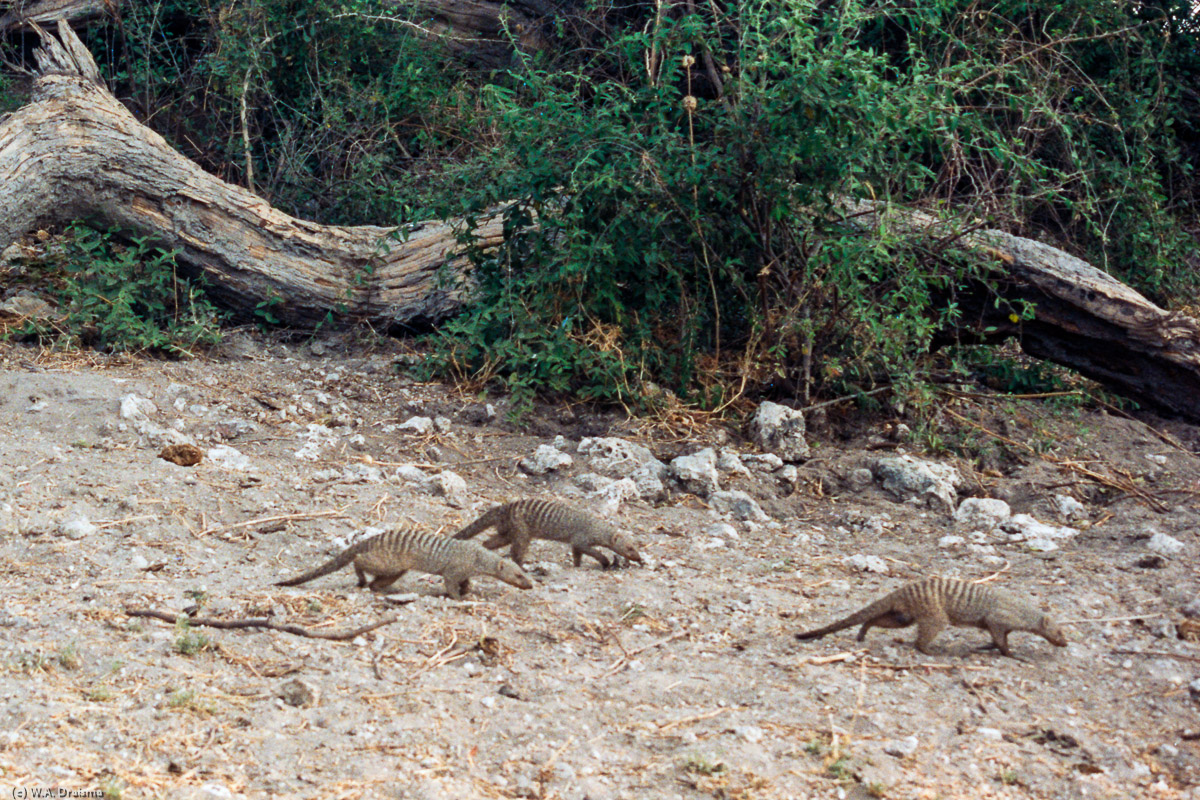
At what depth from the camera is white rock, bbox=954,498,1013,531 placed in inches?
205

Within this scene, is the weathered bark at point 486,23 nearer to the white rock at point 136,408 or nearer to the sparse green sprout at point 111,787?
the white rock at point 136,408

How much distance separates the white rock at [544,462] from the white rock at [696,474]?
551 mm

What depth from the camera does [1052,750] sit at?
3.12 m

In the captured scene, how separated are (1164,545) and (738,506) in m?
1.87

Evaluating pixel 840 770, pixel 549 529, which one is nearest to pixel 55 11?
pixel 549 529

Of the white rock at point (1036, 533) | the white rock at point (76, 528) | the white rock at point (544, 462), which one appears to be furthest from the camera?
the white rock at point (544, 462)

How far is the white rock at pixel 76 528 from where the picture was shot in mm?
4168

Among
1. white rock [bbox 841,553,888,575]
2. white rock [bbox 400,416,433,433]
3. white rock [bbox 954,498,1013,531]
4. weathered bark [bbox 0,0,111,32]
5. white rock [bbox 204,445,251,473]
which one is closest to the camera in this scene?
white rock [bbox 841,553,888,575]

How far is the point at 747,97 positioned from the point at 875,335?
1453 mm

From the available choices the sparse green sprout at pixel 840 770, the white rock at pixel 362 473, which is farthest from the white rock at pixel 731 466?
the sparse green sprout at pixel 840 770

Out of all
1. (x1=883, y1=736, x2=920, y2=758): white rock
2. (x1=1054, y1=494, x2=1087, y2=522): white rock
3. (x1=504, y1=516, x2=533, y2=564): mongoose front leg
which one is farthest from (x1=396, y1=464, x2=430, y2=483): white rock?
(x1=1054, y1=494, x2=1087, y2=522): white rock

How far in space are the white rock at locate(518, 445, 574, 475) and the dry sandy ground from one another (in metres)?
0.06

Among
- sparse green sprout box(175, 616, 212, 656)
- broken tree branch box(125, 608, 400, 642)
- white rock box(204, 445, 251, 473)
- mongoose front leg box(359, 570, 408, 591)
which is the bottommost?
white rock box(204, 445, 251, 473)

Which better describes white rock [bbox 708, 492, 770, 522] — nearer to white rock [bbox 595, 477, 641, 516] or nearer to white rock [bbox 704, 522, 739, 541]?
white rock [bbox 704, 522, 739, 541]
